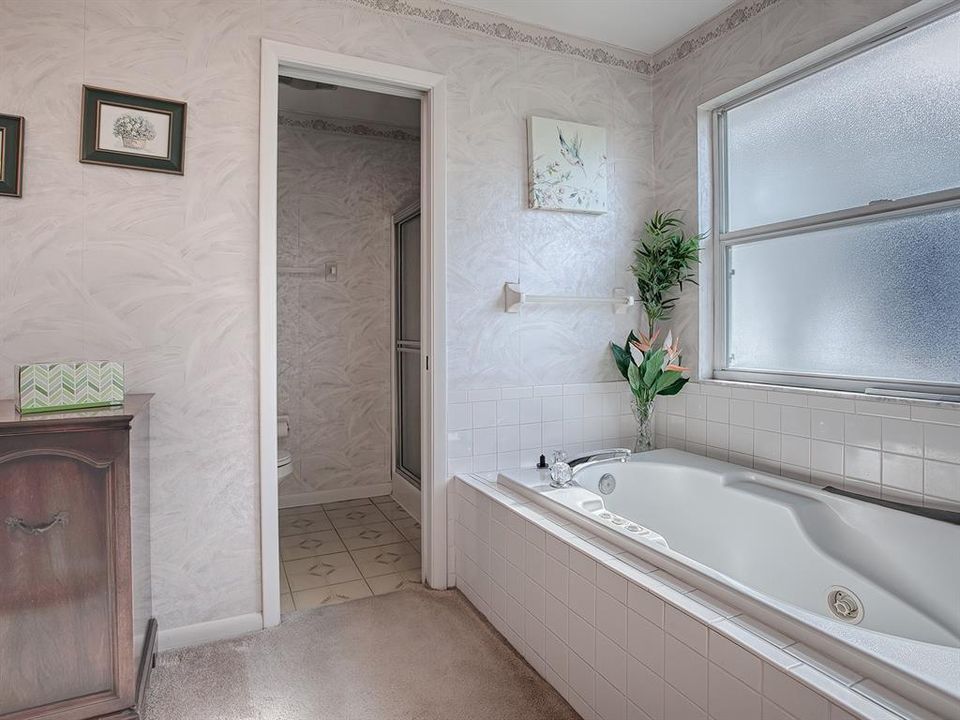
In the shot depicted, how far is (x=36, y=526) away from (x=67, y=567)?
12cm

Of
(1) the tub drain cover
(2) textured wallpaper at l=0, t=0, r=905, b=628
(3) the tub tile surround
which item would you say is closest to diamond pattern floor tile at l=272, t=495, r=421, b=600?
(2) textured wallpaper at l=0, t=0, r=905, b=628

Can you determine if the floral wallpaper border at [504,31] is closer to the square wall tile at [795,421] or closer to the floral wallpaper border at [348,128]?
the floral wallpaper border at [348,128]

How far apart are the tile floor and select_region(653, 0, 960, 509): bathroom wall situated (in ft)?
4.81

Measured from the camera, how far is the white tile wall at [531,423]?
2455 millimetres

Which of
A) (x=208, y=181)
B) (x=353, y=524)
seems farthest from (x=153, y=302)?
(x=353, y=524)

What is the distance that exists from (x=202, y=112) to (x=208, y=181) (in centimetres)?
24

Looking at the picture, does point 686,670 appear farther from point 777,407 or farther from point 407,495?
point 407,495

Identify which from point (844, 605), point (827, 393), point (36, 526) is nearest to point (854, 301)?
point (827, 393)

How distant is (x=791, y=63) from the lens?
220 cm

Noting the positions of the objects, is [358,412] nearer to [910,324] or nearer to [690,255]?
[690,255]

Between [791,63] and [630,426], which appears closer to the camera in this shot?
[791,63]

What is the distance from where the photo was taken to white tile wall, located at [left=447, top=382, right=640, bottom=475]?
2.46m

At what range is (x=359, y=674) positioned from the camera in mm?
1837

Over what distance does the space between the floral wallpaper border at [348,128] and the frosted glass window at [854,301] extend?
2.30 metres
